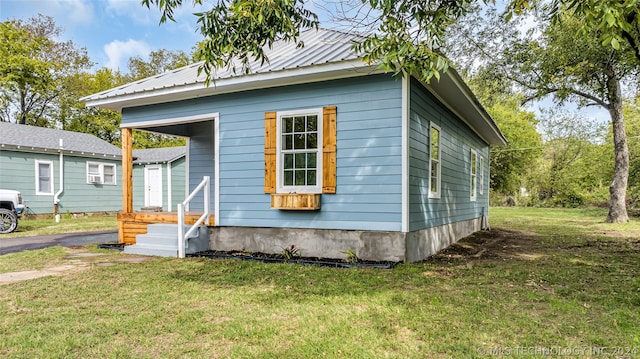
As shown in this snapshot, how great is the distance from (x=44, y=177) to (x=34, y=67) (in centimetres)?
1137

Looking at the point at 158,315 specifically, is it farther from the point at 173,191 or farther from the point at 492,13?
the point at 173,191

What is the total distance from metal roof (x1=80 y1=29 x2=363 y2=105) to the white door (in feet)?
31.7

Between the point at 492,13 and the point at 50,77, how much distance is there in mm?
24773

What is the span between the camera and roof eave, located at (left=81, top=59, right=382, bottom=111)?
5.48 metres

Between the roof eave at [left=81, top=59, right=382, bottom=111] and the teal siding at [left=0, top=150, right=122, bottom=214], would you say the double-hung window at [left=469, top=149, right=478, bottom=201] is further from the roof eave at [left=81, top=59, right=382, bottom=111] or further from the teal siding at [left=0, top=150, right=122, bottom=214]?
the teal siding at [left=0, top=150, right=122, bottom=214]

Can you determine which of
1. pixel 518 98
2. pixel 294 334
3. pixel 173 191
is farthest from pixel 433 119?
pixel 173 191

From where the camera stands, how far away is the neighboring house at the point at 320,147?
5.53 meters

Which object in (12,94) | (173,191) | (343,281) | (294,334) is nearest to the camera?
(294,334)

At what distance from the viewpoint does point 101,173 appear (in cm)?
1608

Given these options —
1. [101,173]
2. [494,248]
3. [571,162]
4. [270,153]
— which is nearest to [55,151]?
[101,173]

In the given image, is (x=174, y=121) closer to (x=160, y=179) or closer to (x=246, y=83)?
(x=246, y=83)

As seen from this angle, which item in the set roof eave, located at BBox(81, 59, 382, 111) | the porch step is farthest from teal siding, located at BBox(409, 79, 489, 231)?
the porch step

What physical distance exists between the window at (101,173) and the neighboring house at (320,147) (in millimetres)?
9444

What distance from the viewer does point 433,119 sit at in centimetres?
690
